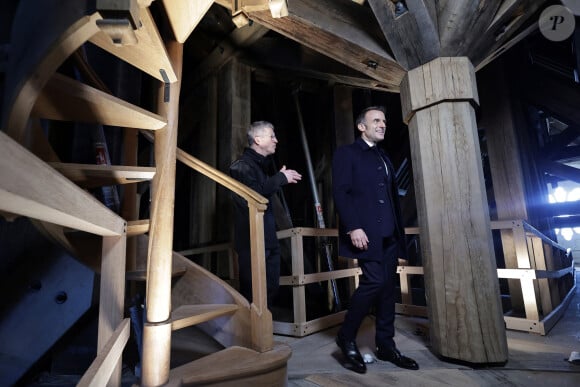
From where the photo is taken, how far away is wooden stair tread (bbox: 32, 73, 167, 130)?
3.72 feet

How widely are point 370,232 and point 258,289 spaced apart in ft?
2.30

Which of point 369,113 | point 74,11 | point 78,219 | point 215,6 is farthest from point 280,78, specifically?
point 78,219

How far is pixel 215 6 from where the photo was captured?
2961mm

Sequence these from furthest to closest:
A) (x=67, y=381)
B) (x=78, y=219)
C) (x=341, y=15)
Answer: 1. (x=341, y=15)
2. (x=67, y=381)
3. (x=78, y=219)

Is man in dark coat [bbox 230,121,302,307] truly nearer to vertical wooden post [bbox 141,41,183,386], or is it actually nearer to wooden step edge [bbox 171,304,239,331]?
wooden step edge [bbox 171,304,239,331]

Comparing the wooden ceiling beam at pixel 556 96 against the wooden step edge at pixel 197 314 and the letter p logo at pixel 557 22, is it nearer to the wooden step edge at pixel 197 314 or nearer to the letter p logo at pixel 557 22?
the letter p logo at pixel 557 22

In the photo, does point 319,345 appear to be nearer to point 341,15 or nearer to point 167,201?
point 167,201

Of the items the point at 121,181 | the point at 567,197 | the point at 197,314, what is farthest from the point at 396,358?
the point at 567,197

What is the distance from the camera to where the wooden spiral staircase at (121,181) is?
639mm

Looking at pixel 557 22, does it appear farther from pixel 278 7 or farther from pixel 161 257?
pixel 161 257

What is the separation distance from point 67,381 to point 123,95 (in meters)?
2.18

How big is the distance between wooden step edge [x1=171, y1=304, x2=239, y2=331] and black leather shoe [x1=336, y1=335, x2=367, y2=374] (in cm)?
63

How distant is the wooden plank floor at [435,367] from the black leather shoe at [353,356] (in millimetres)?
39

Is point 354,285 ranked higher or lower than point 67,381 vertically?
higher
